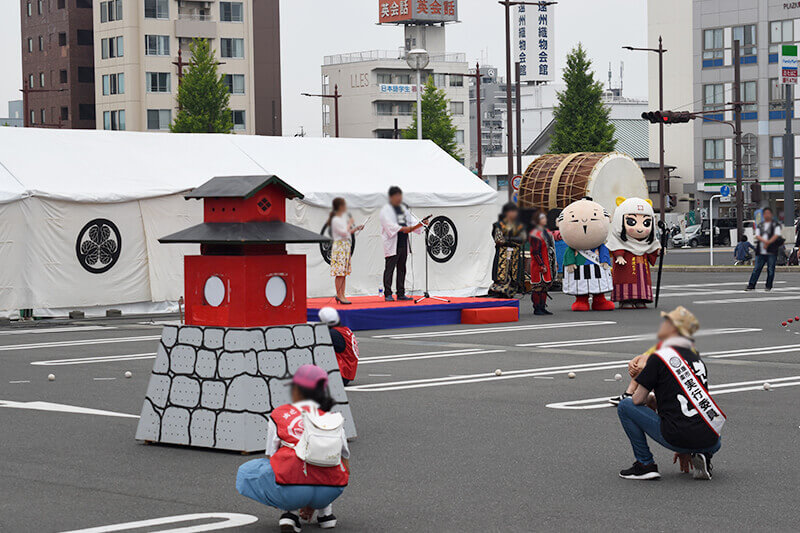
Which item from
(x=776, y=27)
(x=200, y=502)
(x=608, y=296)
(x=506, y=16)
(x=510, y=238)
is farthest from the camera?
(x=608, y=296)

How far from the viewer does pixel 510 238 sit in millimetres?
2902

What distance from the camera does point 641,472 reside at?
8.75 m

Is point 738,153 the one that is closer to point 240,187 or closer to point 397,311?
point 240,187

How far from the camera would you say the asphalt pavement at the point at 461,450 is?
772cm

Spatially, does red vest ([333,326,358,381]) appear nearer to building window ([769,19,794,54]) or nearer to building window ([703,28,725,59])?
building window ([703,28,725,59])

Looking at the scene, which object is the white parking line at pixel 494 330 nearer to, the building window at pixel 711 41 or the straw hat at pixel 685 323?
the building window at pixel 711 41

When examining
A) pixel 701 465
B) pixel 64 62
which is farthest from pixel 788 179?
pixel 64 62

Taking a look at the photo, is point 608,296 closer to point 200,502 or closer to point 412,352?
point 412,352

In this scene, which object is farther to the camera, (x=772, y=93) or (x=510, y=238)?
(x=772, y=93)

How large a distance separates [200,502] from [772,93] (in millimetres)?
4949

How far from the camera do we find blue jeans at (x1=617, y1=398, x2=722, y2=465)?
8398mm

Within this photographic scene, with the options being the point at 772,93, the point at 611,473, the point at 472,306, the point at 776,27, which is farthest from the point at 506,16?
the point at 472,306

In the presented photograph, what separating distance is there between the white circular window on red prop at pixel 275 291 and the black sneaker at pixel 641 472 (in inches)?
128

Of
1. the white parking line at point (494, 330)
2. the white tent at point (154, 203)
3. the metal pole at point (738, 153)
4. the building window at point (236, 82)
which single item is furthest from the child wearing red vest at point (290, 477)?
the building window at point (236, 82)
